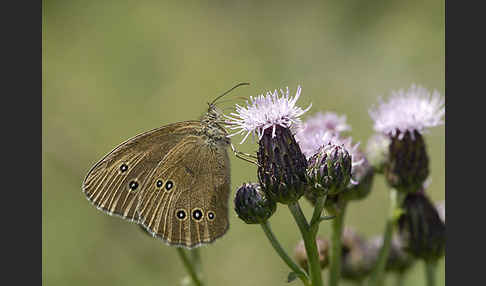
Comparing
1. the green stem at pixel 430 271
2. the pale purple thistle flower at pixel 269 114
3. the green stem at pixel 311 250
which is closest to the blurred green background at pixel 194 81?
the green stem at pixel 430 271

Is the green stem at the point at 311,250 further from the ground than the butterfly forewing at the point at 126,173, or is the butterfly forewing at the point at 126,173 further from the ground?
the butterfly forewing at the point at 126,173

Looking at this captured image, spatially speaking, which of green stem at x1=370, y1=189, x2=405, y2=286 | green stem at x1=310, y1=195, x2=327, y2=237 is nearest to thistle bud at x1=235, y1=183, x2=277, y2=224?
green stem at x1=310, y1=195, x2=327, y2=237

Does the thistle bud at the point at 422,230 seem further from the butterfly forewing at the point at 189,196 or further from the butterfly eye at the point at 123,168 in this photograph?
the butterfly eye at the point at 123,168

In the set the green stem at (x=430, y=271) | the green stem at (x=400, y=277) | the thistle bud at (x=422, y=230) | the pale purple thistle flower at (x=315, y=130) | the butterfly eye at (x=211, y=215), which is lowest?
the green stem at (x=400, y=277)

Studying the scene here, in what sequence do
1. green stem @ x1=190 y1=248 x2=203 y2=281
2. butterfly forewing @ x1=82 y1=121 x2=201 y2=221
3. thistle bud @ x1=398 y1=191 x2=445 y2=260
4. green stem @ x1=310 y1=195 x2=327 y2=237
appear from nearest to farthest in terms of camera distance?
green stem @ x1=310 y1=195 x2=327 y2=237, butterfly forewing @ x1=82 y1=121 x2=201 y2=221, green stem @ x1=190 y1=248 x2=203 y2=281, thistle bud @ x1=398 y1=191 x2=445 y2=260

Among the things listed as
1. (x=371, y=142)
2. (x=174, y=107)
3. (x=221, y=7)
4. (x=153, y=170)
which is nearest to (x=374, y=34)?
(x=221, y=7)

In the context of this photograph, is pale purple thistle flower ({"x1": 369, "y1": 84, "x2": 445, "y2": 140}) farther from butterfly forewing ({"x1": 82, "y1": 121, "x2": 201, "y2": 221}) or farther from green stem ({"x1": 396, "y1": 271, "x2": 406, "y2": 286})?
butterfly forewing ({"x1": 82, "y1": 121, "x2": 201, "y2": 221})

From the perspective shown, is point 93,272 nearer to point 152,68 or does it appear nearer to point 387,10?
point 152,68
